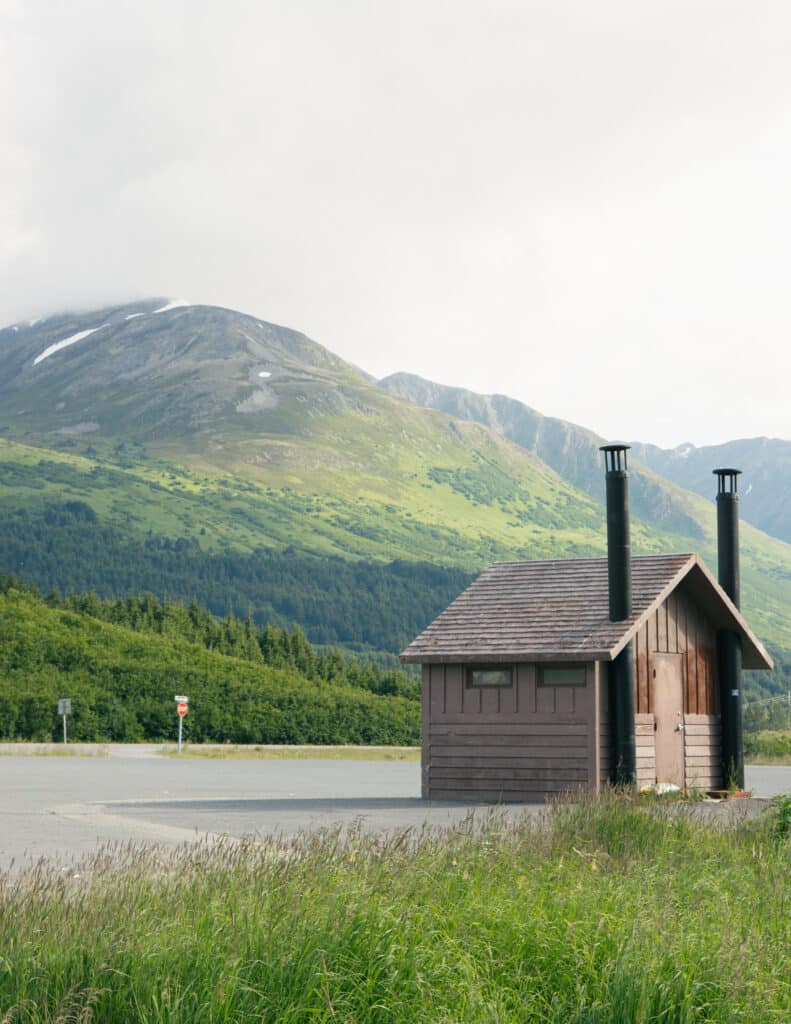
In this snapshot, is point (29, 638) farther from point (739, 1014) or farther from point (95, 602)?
point (739, 1014)

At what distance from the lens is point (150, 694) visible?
211ft

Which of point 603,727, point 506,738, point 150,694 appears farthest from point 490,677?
point 150,694

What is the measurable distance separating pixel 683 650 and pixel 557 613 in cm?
264

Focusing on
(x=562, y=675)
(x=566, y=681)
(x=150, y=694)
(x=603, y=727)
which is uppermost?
(x=150, y=694)

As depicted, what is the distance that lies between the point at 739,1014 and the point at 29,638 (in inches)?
2450

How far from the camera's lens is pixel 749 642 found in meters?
29.1

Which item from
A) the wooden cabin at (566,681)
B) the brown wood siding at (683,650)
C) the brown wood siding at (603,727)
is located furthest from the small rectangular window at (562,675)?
the brown wood siding at (683,650)

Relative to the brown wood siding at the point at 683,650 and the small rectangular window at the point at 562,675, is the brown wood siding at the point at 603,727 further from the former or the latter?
the brown wood siding at the point at 683,650

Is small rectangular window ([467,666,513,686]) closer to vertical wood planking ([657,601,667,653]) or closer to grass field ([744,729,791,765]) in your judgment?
vertical wood planking ([657,601,667,653])

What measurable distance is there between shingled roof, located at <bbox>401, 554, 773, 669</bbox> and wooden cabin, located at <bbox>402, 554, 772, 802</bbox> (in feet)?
0.09

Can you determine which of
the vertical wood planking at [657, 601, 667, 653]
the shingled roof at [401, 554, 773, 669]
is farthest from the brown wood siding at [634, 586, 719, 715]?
the shingled roof at [401, 554, 773, 669]

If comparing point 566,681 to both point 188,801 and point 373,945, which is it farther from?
point 373,945

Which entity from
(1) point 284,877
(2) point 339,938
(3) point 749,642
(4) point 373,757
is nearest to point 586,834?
(1) point 284,877

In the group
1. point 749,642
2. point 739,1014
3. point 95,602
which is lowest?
point 739,1014
